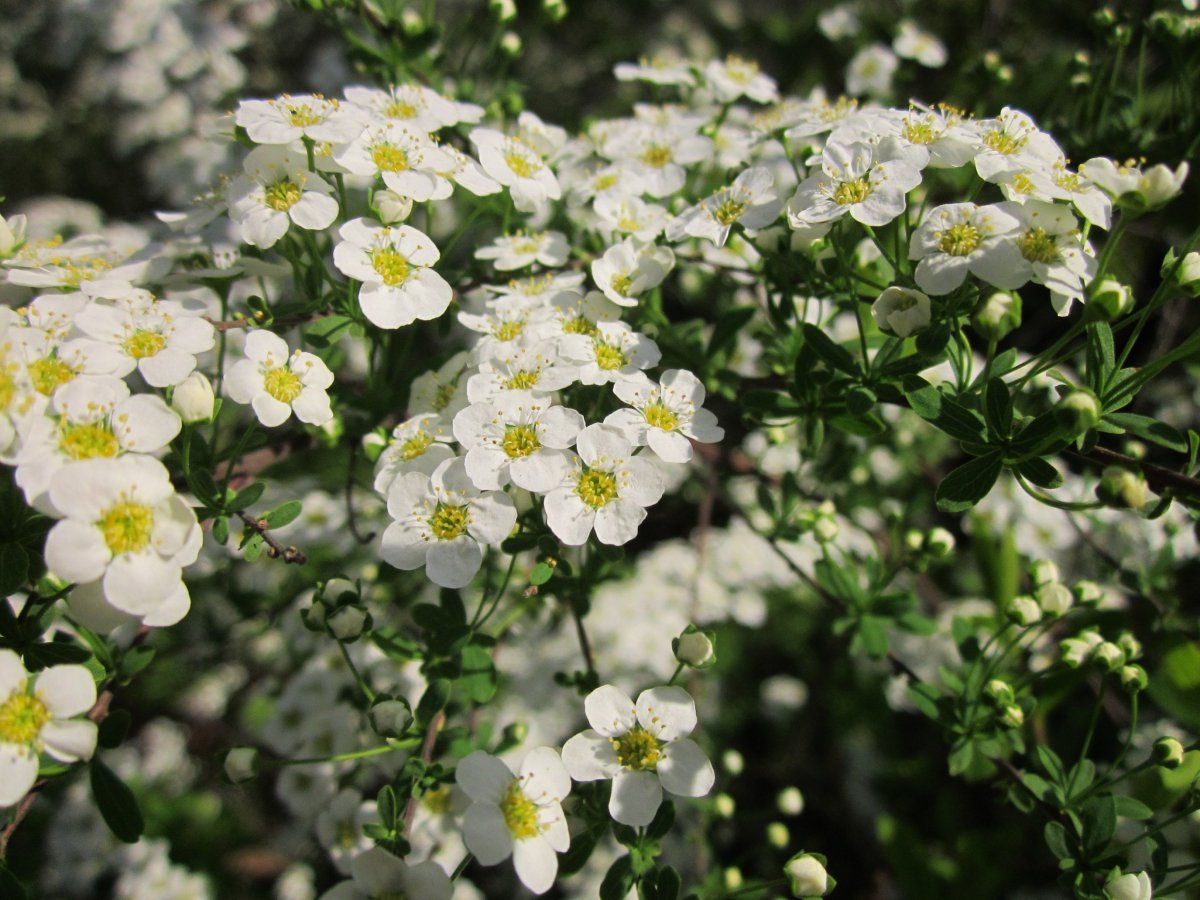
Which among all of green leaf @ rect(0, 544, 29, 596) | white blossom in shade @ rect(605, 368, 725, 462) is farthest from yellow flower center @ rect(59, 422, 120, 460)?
white blossom in shade @ rect(605, 368, 725, 462)

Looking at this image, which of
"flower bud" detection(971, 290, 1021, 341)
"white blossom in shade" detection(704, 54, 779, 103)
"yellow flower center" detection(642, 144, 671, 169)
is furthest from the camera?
"white blossom in shade" detection(704, 54, 779, 103)

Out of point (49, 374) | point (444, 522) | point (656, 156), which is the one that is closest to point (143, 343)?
point (49, 374)

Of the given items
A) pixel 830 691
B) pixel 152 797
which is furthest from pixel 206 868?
pixel 830 691

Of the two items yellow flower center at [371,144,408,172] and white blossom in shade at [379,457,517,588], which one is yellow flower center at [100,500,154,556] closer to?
white blossom in shade at [379,457,517,588]

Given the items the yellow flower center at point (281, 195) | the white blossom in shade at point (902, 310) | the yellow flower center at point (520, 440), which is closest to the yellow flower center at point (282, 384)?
the yellow flower center at point (281, 195)

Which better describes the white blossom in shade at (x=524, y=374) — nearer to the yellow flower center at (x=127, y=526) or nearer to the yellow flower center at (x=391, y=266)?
the yellow flower center at (x=391, y=266)

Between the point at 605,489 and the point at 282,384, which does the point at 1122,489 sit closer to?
the point at 605,489

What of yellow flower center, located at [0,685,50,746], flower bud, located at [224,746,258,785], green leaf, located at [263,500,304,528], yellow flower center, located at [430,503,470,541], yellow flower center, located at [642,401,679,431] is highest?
yellow flower center, located at [642,401,679,431]
